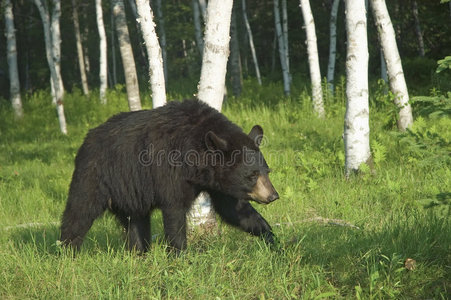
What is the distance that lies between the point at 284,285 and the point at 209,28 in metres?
2.98

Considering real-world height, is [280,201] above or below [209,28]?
below

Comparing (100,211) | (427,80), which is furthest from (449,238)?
(427,80)

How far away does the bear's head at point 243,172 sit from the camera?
436 centimetres

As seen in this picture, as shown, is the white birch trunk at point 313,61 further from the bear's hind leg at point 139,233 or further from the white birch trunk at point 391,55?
the bear's hind leg at point 139,233

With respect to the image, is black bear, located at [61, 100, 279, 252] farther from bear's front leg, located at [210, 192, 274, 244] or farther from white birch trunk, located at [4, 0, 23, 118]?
white birch trunk, located at [4, 0, 23, 118]

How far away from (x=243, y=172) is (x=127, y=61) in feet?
24.0

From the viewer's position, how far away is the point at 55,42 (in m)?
17.6

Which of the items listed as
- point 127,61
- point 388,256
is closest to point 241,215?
point 388,256

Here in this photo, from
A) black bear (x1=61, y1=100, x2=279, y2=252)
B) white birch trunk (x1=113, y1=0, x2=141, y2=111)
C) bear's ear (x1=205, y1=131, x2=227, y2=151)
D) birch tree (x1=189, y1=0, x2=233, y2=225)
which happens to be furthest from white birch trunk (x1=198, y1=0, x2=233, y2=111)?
white birch trunk (x1=113, y1=0, x2=141, y2=111)

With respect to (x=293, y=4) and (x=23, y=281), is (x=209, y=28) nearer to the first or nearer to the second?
(x=23, y=281)

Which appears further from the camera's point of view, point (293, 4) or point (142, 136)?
point (293, 4)

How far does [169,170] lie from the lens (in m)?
4.20

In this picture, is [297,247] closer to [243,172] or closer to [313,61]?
[243,172]

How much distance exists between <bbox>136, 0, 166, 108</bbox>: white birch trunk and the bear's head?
2.02 m
